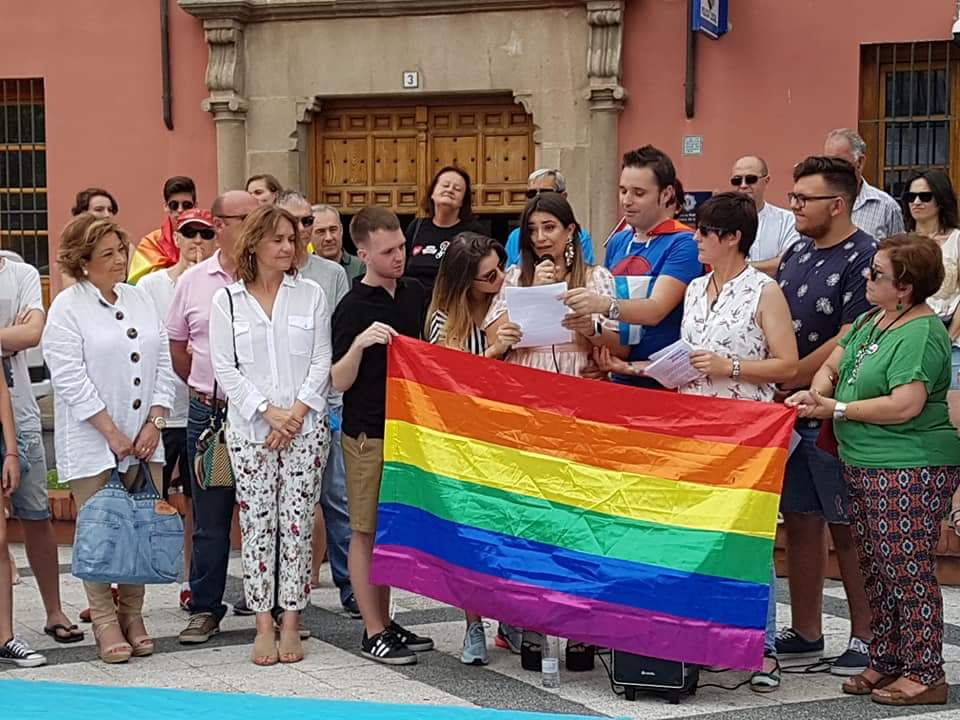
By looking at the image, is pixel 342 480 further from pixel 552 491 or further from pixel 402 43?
pixel 402 43

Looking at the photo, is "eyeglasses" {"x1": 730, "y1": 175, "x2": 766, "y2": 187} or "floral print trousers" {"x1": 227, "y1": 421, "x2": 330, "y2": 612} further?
"eyeglasses" {"x1": 730, "y1": 175, "x2": 766, "y2": 187}

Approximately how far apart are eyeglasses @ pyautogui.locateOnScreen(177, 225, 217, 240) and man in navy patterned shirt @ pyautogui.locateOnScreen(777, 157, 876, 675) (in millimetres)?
2683

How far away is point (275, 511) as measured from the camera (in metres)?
6.55

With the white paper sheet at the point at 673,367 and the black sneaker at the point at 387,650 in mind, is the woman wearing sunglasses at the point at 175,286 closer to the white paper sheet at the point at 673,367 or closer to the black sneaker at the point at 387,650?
the black sneaker at the point at 387,650

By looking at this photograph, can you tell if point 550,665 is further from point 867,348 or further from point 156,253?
point 156,253

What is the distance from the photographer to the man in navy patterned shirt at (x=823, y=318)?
6.21m

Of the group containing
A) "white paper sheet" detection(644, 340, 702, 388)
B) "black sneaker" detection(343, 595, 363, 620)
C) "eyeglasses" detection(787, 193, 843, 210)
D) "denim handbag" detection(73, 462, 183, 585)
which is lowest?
"black sneaker" detection(343, 595, 363, 620)

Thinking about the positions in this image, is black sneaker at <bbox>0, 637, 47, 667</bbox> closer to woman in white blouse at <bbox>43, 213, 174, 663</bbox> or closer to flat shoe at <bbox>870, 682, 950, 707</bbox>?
woman in white blouse at <bbox>43, 213, 174, 663</bbox>

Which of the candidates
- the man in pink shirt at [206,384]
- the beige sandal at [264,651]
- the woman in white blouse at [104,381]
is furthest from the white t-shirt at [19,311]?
the beige sandal at [264,651]

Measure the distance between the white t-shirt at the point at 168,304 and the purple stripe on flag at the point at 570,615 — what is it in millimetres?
1653

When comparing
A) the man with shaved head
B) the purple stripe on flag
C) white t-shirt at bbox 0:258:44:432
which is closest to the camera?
the purple stripe on flag

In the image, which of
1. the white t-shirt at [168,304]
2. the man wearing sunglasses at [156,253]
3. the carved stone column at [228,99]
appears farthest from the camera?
the carved stone column at [228,99]

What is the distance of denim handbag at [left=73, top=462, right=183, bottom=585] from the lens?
635cm

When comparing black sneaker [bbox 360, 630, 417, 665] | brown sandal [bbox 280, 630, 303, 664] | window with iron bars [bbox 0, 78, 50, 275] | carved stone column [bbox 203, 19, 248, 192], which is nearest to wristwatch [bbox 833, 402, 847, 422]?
black sneaker [bbox 360, 630, 417, 665]
